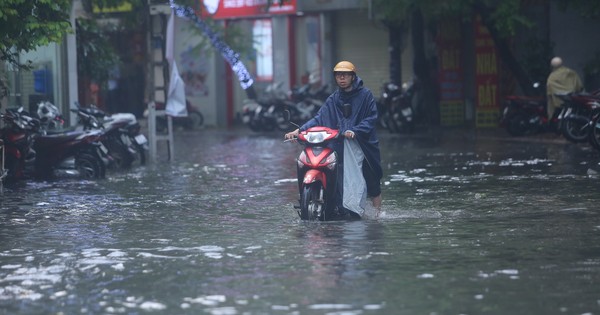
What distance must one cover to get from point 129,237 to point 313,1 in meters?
25.0

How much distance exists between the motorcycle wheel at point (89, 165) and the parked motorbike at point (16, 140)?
1.14m

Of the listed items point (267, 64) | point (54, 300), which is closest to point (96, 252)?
point (54, 300)

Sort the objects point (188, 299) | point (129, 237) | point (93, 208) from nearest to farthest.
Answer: point (188, 299) → point (129, 237) → point (93, 208)

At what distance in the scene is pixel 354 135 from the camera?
1212cm

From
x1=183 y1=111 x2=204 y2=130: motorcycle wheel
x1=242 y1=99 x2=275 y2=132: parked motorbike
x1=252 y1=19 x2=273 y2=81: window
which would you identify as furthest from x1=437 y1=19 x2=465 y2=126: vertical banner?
x1=183 y1=111 x2=204 y2=130: motorcycle wheel

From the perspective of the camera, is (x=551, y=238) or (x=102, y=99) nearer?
(x=551, y=238)

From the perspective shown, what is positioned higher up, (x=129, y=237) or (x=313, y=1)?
(x=313, y=1)

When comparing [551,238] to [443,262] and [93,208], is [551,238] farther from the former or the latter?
[93,208]

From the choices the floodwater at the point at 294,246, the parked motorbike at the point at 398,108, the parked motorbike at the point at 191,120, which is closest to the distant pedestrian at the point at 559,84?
the parked motorbike at the point at 398,108

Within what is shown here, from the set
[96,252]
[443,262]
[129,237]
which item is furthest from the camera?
[129,237]

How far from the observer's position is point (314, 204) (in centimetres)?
1238

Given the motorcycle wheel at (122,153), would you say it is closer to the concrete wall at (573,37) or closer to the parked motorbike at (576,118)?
the parked motorbike at (576,118)

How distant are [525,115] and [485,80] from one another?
5290 mm

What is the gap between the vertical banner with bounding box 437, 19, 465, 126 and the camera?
110 ft
